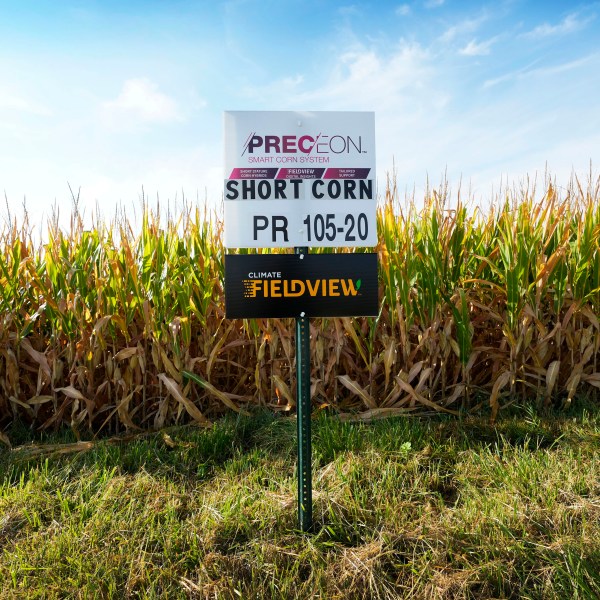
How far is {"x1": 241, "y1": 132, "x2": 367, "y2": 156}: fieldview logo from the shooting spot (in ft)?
10.3

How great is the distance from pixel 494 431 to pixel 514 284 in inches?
47.6

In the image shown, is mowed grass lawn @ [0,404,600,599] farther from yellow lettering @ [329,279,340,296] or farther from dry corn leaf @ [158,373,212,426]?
yellow lettering @ [329,279,340,296]

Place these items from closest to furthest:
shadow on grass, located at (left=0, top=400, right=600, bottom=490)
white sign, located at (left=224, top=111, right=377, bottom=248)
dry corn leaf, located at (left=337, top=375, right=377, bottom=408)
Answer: white sign, located at (left=224, top=111, right=377, bottom=248) → shadow on grass, located at (left=0, top=400, right=600, bottom=490) → dry corn leaf, located at (left=337, top=375, right=377, bottom=408)

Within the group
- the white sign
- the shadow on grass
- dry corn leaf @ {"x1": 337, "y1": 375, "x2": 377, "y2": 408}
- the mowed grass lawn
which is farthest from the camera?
dry corn leaf @ {"x1": 337, "y1": 375, "x2": 377, "y2": 408}

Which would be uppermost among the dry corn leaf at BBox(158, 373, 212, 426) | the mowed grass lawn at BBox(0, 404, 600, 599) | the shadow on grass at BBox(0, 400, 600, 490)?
the dry corn leaf at BBox(158, 373, 212, 426)

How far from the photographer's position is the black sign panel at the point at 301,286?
3127 millimetres

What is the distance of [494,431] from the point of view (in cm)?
430

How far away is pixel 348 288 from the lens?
3162 millimetres

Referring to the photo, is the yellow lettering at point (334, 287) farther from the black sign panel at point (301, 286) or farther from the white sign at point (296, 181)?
the white sign at point (296, 181)

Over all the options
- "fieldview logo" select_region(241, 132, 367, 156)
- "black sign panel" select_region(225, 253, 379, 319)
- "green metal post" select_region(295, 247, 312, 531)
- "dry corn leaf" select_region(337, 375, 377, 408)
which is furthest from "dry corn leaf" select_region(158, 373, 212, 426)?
"fieldview logo" select_region(241, 132, 367, 156)

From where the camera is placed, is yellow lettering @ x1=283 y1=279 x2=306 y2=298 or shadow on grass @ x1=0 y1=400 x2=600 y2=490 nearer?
yellow lettering @ x1=283 y1=279 x2=306 y2=298

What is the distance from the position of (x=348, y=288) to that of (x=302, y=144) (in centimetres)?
83

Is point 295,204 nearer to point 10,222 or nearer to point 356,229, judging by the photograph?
point 356,229

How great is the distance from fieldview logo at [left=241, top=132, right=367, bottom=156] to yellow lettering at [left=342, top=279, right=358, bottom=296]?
28.2 inches
